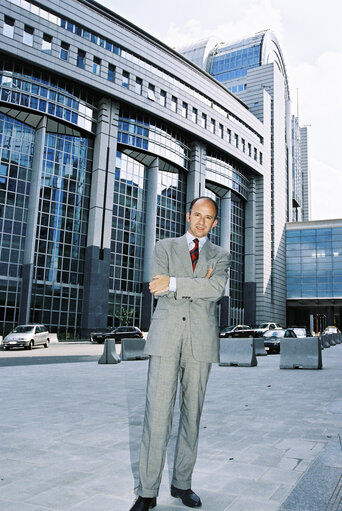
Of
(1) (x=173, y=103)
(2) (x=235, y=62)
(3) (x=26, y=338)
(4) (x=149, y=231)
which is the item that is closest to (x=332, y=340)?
(3) (x=26, y=338)

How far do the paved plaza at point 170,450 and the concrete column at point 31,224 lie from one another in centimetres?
3088

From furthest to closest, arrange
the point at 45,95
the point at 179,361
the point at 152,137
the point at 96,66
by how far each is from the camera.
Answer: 1. the point at 152,137
2. the point at 96,66
3. the point at 45,95
4. the point at 179,361

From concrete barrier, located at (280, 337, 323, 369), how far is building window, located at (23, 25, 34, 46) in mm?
36338

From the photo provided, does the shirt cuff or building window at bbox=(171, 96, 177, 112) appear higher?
building window at bbox=(171, 96, 177, 112)

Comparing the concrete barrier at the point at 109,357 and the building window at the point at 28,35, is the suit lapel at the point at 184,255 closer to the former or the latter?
the concrete barrier at the point at 109,357

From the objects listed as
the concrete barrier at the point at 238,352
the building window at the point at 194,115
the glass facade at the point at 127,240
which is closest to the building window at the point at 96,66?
the glass facade at the point at 127,240

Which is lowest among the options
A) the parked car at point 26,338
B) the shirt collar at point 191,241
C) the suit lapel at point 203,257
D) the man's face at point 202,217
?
the parked car at point 26,338

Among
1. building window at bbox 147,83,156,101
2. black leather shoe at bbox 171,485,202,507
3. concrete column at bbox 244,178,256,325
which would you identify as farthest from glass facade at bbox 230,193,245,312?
black leather shoe at bbox 171,485,202,507

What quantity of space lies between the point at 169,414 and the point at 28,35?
4334 centimetres

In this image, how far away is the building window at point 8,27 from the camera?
37344mm

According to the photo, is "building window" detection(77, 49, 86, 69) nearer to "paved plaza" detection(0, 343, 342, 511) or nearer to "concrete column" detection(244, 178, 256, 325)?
"concrete column" detection(244, 178, 256, 325)

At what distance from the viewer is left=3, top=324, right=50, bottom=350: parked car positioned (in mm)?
24891

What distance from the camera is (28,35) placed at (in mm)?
38750

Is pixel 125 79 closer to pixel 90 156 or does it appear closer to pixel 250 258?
pixel 90 156
